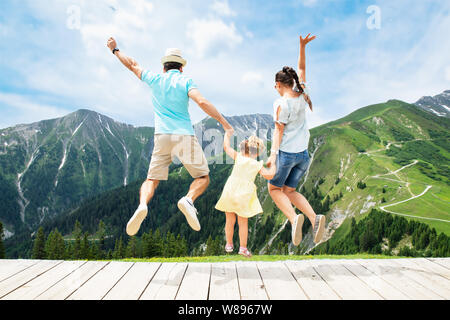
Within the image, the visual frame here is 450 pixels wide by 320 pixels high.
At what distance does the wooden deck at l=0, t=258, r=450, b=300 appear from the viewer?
14.5 feet

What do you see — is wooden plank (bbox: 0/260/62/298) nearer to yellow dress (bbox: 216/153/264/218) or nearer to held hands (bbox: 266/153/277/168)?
yellow dress (bbox: 216/153/264/218)

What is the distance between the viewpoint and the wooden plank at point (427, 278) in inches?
188

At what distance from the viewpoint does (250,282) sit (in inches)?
194

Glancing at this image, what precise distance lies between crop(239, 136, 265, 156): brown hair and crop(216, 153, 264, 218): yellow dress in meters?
0.16

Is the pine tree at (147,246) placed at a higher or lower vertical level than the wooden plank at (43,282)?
lower

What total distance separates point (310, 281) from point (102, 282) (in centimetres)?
316

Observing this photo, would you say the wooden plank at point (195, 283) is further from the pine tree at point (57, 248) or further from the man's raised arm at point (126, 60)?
the pine tree at point (57, 248)

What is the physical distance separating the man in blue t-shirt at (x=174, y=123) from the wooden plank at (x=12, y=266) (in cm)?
232

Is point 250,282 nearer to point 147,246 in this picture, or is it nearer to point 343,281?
point 343,281

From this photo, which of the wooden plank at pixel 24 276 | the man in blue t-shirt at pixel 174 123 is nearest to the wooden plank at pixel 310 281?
the man in blue t-shirt at pixel 174 123

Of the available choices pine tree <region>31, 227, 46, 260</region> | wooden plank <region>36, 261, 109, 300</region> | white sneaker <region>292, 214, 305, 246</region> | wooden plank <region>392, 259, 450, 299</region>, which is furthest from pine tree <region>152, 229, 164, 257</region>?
wooden plank <region>392, 259, 450, 299</region>

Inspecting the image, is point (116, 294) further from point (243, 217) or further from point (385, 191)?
point (385, 191)
